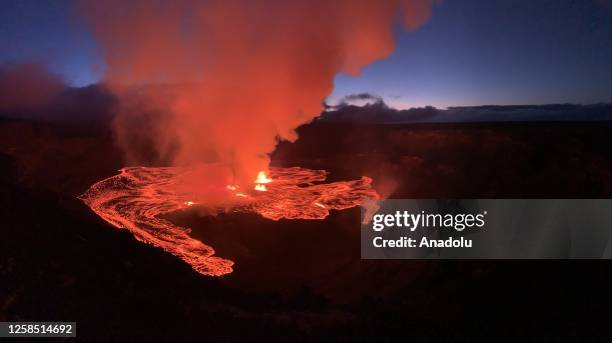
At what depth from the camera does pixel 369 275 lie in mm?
10867

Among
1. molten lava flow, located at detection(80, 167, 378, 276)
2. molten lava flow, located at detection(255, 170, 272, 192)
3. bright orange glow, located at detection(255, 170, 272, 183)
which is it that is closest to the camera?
molten lava flow, located at detection(80, 167, 378, 276)

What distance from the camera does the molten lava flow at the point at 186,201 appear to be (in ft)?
35.8

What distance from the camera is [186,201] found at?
44.7 feet

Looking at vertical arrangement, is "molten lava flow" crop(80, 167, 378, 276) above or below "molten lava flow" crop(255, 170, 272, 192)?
below

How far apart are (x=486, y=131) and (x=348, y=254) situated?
34.5ft

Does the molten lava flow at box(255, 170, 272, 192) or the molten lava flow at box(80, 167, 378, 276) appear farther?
the molten lava flow at box(255, 170, 272, 192)

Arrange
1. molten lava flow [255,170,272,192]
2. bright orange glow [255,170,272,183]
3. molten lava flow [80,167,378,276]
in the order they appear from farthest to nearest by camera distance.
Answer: bright orange glow [255,170,272,183]
molten lava flow [255,170,272,192]
molten lava flow [80,167,378,276]

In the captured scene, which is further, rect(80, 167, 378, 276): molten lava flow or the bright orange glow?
the bright orange glow

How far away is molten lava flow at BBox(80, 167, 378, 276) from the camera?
10898 mm

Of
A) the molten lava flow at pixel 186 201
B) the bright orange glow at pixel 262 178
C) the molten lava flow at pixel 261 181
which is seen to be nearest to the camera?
the molten lava flow at pixel 186 201

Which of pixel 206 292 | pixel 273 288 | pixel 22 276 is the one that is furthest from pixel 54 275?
pixel 273 288

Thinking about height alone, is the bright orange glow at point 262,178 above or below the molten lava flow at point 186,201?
above

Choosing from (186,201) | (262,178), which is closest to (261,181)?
(262,178)

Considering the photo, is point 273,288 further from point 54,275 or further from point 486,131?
point 486,131
